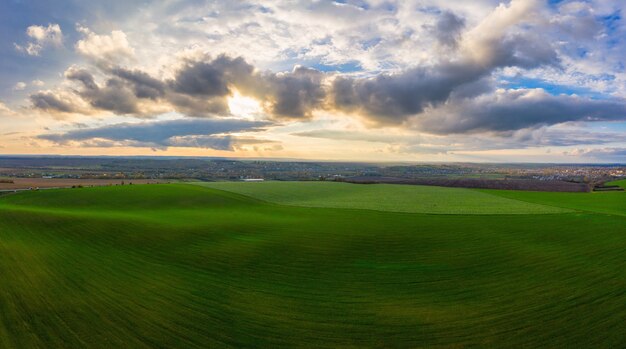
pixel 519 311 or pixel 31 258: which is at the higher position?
pixel 31 258

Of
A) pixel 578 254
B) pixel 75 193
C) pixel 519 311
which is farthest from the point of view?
pixel 75 193

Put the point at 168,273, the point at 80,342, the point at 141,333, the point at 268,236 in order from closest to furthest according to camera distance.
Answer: the point at 80,342 < the point at 141,333 < the point at 168,273 < the point at 268,236

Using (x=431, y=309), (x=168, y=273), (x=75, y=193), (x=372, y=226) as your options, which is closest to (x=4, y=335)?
(x=168, y=273)

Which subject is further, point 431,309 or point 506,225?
point 506,225

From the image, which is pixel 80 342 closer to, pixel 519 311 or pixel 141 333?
pixel 141 333

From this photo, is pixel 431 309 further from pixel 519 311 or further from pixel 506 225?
pixel 506 225

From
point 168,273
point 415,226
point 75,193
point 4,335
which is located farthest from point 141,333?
point 75,193
